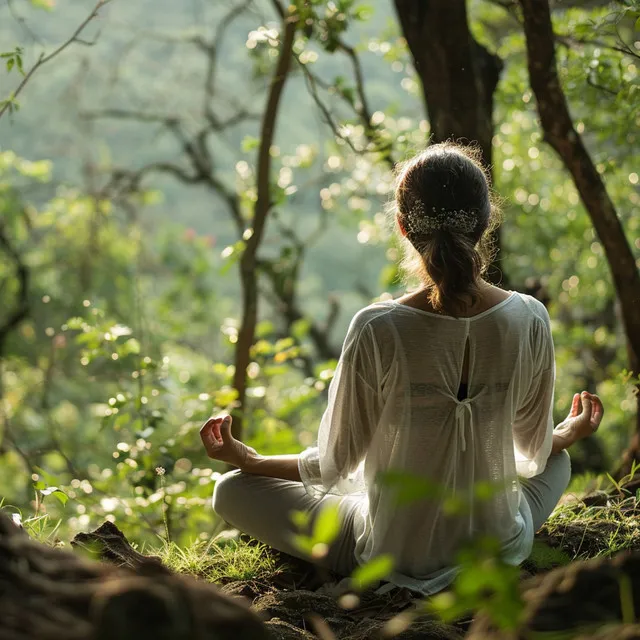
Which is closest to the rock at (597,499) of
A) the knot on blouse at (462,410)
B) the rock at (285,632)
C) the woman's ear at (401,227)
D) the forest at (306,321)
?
the forest at (306,321)

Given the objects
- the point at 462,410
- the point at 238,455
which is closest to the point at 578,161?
the point at 462,410

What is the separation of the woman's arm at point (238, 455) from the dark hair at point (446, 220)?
70 cm

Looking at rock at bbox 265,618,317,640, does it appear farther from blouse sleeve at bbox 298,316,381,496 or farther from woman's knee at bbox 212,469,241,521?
woman's knee at bbox 212,469,241,521

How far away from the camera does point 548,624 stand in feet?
3.94

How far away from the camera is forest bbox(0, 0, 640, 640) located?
119cm

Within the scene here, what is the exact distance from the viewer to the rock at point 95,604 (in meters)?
0.94

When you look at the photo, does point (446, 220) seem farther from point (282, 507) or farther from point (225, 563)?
point (225, 563)

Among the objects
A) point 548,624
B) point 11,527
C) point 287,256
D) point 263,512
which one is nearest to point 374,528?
point 263,512

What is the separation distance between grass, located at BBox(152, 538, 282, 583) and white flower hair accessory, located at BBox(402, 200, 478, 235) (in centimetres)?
114

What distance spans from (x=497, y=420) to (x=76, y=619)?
153 centimetres

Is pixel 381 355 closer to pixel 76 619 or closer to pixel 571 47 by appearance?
pixel 76 619

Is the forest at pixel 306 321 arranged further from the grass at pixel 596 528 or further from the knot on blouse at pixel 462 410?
the knot on blouse at pixel 462 410

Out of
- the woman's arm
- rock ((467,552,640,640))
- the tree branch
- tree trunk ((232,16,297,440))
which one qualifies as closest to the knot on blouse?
the woman's arm

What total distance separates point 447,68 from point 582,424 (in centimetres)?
136
